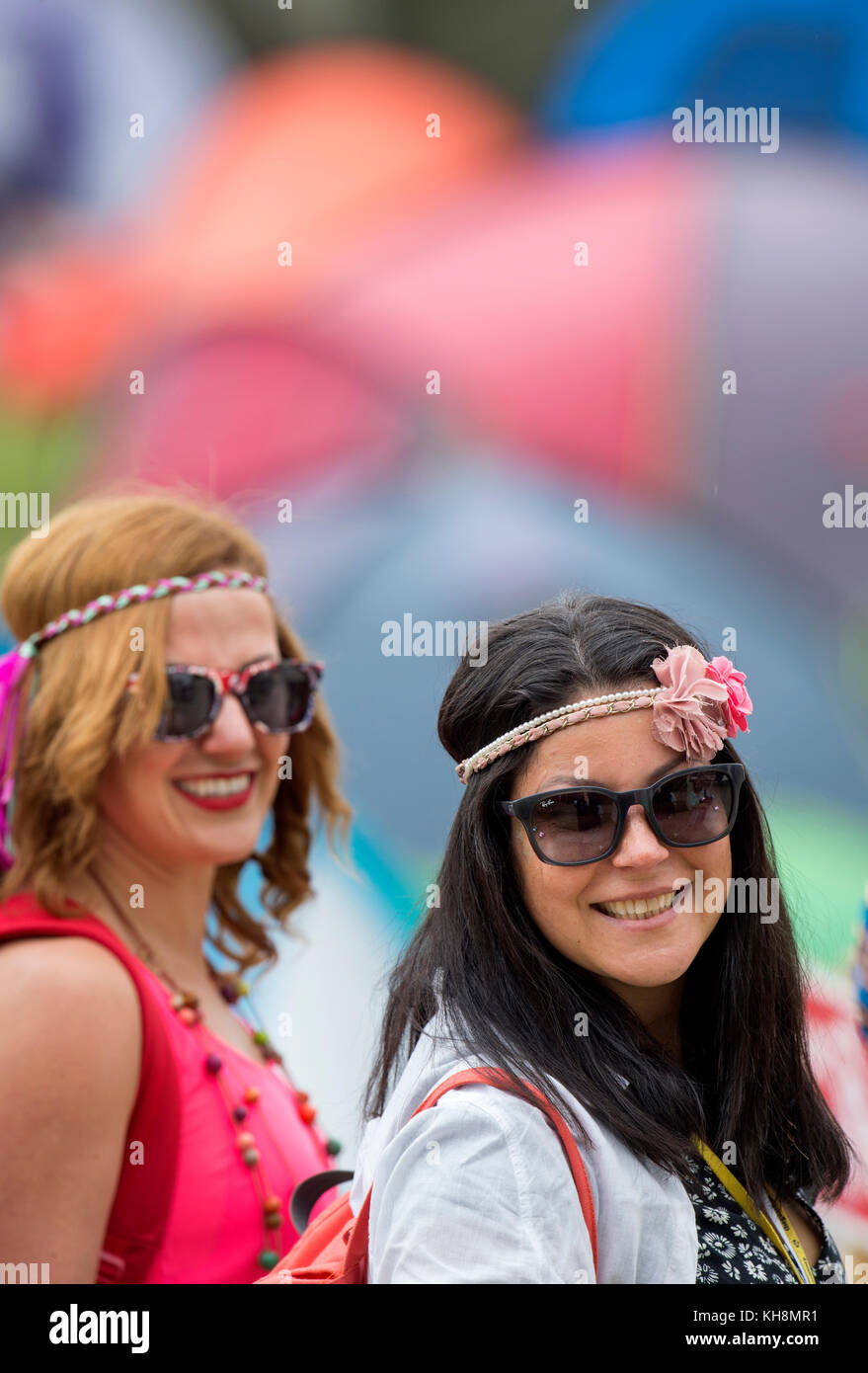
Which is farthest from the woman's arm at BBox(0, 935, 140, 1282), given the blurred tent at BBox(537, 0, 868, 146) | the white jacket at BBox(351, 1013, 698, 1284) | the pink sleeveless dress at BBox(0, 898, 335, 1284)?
the blurred tent at BBox(537, 0, 868, 146)

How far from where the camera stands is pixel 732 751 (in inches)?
65.1

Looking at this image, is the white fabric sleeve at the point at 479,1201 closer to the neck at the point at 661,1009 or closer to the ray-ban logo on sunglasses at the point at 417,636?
the neck at the point at 661,1009

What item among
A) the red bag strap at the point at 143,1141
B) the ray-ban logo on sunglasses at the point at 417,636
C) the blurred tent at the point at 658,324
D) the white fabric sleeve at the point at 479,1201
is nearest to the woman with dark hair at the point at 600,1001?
the white fabric sleeve at the point at 479,1201

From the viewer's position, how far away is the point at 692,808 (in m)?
1.51

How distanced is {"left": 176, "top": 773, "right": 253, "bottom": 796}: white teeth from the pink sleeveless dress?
0.30 meters

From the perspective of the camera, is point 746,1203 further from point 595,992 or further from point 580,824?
point 580,824

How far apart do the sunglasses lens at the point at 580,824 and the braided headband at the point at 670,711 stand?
94mm

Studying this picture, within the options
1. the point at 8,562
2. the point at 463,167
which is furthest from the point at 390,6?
the point at 8,562

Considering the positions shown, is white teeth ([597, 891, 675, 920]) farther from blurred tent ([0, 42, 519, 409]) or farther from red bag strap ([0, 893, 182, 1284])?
blurred tent ([0, 42, 519, 409])

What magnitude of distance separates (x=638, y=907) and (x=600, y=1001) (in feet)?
0.46

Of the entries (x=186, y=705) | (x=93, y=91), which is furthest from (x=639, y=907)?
(x=93, y=91)

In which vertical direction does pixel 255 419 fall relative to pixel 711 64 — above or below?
below
